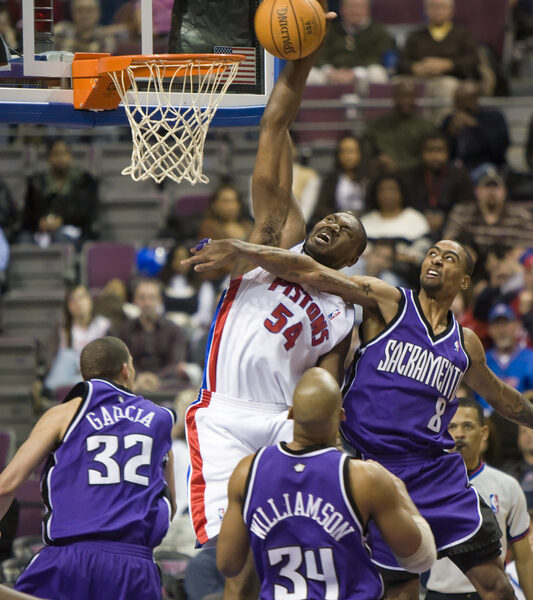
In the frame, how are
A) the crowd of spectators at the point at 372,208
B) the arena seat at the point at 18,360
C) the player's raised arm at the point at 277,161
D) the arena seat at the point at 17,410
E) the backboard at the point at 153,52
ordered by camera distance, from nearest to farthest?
the player's raised arm at the point at 277,161
the backboard at the point at 153,52
the crowd of spectators at the point at 372,208
the arena seat at the point at 17,410
the arena seat at the point at 18,360

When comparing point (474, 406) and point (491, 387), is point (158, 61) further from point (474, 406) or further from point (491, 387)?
point (474, 406)

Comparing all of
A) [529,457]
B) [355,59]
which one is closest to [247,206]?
[355,59]

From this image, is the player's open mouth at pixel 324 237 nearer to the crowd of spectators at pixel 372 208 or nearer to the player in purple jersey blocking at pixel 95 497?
the player in purple jersey blocking at pixel 95 497

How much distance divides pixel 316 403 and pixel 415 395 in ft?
4.66

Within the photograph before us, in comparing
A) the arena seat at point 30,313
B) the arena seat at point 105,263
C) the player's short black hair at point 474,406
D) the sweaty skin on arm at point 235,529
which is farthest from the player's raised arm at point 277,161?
the arena seat at point 30,313

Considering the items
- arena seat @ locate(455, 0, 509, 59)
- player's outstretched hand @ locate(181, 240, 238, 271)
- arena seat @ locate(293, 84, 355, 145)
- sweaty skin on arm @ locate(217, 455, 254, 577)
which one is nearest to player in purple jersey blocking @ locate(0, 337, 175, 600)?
player's outstretched hand @ locate(181, 240, 238, 271)

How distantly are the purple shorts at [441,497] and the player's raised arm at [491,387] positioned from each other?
17.5 inches

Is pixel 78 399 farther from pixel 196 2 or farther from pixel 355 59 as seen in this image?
pixel 355 59

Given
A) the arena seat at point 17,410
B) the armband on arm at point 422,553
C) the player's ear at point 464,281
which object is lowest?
the arena seat at point 17,410

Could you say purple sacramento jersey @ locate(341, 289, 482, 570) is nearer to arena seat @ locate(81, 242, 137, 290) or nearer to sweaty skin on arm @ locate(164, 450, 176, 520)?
sweaty skin on arm @ locate(164, 450, 176, 520)

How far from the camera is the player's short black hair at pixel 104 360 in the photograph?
18.9ft

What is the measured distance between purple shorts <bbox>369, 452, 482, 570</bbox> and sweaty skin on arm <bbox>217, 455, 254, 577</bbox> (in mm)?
1238

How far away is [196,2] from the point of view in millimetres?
6555

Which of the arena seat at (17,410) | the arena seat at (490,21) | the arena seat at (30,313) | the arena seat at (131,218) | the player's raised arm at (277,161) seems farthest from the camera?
the arena seat at (490,21)
